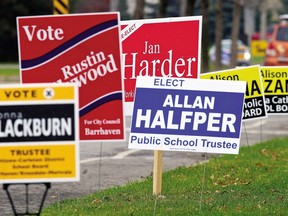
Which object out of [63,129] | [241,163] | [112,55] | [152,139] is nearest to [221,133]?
[152,139]

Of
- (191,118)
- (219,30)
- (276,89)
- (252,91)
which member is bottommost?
(219,30)

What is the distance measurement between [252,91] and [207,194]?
16.6ft

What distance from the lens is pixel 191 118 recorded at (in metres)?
10.5

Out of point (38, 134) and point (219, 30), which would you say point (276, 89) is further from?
point (219, 30)

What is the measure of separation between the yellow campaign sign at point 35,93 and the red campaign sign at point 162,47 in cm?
451

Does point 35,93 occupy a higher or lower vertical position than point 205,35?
higher

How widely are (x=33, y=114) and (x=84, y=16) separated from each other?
2867mm

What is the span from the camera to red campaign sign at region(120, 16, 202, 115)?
13031 millimetres

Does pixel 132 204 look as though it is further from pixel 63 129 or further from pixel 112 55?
pixel 63 129

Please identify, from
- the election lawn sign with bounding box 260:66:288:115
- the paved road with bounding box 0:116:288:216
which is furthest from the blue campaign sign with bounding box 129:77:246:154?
the election lawn sign with bounding box 260:66:288:115

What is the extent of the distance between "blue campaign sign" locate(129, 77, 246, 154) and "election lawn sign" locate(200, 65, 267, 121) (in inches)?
259

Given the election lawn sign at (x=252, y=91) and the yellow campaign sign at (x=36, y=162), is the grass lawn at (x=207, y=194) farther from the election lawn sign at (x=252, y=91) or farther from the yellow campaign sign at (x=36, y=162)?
the yellow campaign sign at (x=36, y=162)

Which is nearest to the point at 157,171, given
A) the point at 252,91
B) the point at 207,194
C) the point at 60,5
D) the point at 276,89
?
the point at 207,194

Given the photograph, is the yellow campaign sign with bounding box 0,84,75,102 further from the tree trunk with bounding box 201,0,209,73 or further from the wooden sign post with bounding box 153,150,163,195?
the tree trunk with bounding box 201,0,209,73
